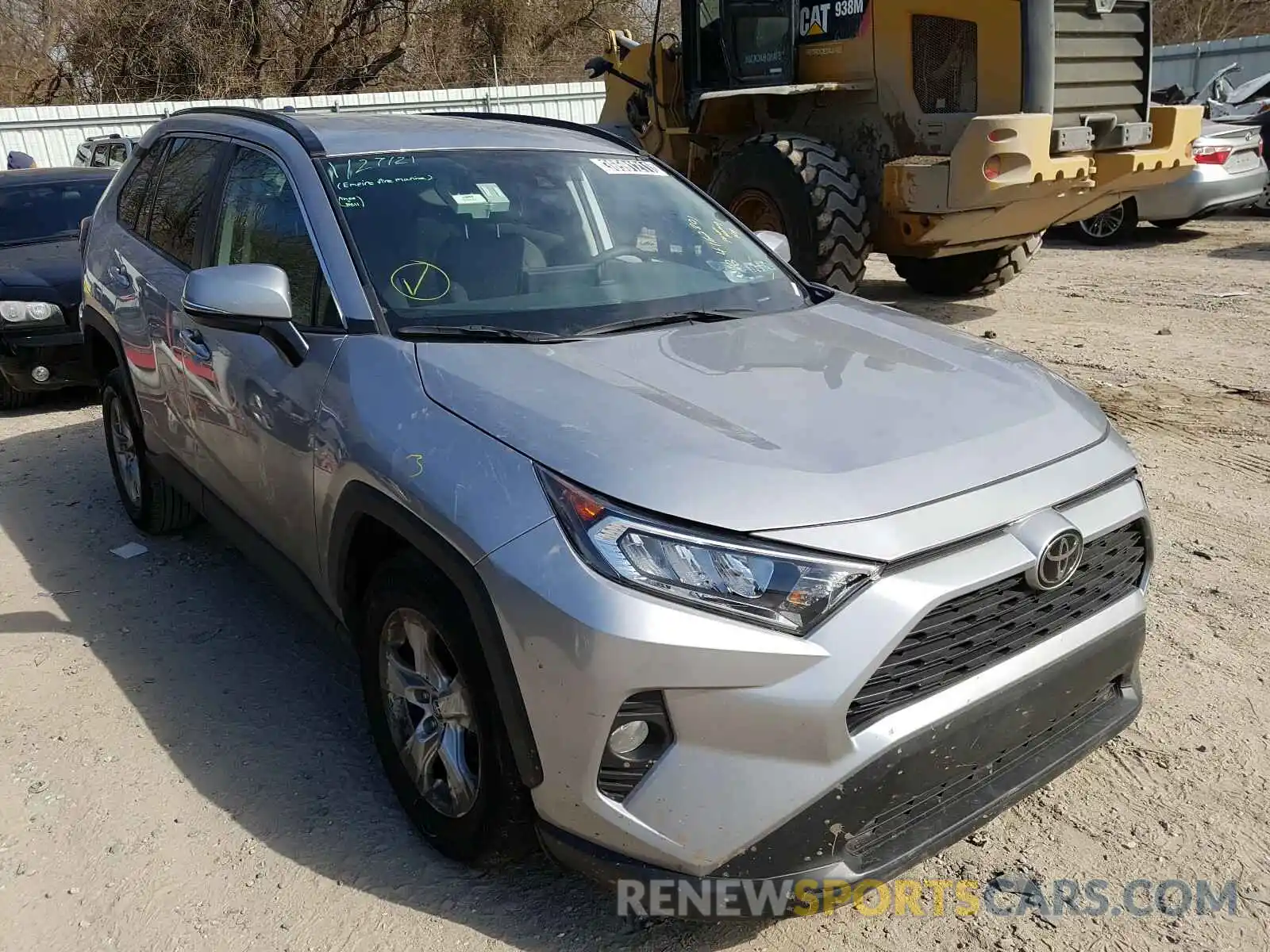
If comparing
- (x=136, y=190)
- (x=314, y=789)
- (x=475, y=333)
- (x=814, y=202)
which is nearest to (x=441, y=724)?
(x=314, y=789)

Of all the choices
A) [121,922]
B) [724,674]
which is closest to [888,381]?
[724,674]

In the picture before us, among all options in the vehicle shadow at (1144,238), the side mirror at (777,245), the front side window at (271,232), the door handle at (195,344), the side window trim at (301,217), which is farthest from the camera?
the vehicle shadow at (1144,238)

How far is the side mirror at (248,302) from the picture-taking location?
9.51ft

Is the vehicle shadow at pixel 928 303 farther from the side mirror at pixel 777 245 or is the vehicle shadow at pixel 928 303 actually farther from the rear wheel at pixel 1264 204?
the rear wheel at pixel 1264 204

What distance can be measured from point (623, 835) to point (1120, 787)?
1.57 meters

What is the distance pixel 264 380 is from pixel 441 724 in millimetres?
1214

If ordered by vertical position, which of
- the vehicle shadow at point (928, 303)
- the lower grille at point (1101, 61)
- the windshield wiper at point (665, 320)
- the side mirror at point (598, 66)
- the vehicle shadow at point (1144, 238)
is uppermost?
the side mirror at point (598, 66)

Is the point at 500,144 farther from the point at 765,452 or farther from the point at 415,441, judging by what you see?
the point at 765,452

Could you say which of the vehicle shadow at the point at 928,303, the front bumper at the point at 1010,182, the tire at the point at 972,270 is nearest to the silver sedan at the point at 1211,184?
the tire at the point at 972,270

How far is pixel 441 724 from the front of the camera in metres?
2.61

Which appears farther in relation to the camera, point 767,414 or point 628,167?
point 628,167

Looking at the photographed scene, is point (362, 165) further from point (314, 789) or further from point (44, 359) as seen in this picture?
point (44, 359)

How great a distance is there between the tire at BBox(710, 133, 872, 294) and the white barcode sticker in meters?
3.72

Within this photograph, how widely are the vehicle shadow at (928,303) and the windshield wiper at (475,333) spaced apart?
222 inches
